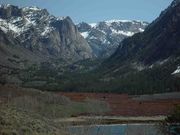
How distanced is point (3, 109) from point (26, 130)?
385 cm

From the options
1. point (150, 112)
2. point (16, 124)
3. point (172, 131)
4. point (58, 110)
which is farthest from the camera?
point (150, 112)

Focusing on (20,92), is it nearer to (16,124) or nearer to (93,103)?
(93,103)

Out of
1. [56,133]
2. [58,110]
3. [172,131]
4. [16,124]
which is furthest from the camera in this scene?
[58,110]

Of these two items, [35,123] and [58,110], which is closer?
[35,123]

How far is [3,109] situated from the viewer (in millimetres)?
33281

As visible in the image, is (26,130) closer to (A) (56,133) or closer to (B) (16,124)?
(B) (16,124)

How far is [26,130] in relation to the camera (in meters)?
30.1

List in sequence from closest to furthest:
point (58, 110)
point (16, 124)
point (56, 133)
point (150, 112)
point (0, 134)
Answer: point (0, 134) < point (16, 124) < point (56, 133) < point (58, 110) < point (150, 112)

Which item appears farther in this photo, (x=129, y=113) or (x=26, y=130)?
(x=129, y=113)

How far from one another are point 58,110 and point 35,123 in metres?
117

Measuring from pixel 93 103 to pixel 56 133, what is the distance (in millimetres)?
136907

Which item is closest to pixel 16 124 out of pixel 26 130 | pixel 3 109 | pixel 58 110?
pixel 26 130

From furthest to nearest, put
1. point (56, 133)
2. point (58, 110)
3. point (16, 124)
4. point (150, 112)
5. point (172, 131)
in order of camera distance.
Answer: point (150, 112)
point (58, 110)
point (172, 131)
point (56, 133)
point (16, 124)

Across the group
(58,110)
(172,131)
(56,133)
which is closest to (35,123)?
(56,133)
